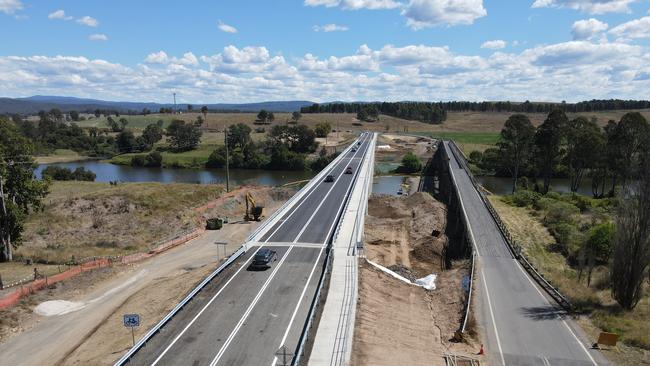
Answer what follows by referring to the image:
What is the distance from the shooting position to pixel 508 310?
87.9ft

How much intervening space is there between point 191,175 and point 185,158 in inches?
823

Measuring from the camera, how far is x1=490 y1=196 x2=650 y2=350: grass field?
24266 mm

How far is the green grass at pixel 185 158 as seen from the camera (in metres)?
130

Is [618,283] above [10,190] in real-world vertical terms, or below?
below

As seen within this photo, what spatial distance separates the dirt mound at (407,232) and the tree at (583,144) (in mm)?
28163

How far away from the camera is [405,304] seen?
28328 mm

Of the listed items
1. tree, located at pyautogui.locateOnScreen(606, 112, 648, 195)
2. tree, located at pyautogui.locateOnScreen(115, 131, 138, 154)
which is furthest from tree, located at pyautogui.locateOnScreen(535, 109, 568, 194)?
tree, located at pyautogui.locateOnScreen(115, 131, 138, 154)

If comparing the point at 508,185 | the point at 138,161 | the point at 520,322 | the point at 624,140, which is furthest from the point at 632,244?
the point at 138,161

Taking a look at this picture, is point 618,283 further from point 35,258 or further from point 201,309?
point 35,258

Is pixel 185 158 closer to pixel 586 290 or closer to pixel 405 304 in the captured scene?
pixel 405 304

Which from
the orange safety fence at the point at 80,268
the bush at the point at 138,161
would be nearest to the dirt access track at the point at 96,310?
the orange safety fence at the point at 80,268

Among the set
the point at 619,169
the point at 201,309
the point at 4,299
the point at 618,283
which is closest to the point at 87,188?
the point at 4,299

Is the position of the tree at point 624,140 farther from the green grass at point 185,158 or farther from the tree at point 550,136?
the green grass at point 185,158

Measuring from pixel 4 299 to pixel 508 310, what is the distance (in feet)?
102
